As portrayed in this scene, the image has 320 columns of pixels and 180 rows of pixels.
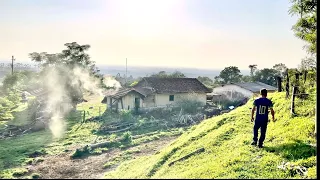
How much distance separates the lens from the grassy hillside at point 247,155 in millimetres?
7559

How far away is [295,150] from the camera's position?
8.55 m

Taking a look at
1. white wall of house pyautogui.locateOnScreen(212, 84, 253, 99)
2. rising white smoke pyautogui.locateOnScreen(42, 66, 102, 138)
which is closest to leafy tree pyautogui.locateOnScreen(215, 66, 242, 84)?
white wall of house pyautogui.locateOnScreen(212, 84, 253, 99)

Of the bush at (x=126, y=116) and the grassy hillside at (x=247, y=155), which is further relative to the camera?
the bush at (x=126, y=116)

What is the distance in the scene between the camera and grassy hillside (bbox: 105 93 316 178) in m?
7.56

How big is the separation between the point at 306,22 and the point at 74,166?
36.0 ft

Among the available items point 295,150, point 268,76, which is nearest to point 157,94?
point 268,76

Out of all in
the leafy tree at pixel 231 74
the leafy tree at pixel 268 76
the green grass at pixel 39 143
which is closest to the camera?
the green grass at pixel 39 143

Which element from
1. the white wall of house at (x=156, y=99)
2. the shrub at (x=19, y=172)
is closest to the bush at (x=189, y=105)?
the white wall of house at (x=156, y=99)

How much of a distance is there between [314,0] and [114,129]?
16.2 meters

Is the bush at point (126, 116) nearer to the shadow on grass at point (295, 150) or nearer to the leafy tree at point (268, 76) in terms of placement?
the shadow on grass at point (295, 150)

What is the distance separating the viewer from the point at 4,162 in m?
14.6

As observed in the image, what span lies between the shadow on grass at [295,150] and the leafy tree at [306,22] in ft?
13.5

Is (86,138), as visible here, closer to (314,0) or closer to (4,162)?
(4,162)

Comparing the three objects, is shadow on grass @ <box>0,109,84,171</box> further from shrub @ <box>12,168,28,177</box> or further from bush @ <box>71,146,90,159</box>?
bush @ <box>71,146,90,159</box>
